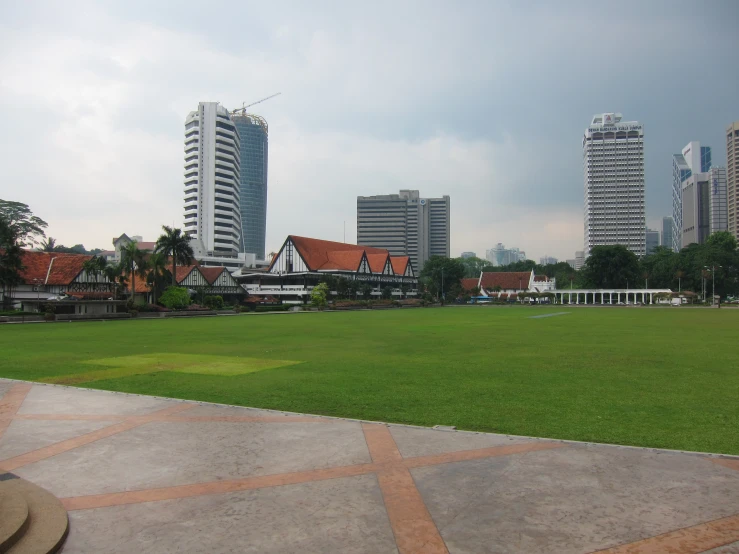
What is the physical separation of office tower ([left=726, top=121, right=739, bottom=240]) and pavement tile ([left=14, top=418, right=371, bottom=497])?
632 feet

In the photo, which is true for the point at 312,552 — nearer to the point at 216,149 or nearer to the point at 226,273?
the point at 226,273

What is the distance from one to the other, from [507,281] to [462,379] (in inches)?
5006

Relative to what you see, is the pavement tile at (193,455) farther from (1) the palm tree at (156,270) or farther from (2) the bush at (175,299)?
(1) the palm tree at (156,270)

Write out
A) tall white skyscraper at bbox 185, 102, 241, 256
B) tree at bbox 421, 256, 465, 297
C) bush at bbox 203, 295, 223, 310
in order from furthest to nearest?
tall white skyscraper at bbox 185, 102, 241, 256 → tree at bbox 421, 256, 465, 297 → bush at bbox 203, 295, 223, 310

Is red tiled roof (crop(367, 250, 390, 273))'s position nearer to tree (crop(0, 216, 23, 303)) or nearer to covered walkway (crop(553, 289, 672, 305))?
covered walkway (crop(553, 289, 672, 305))

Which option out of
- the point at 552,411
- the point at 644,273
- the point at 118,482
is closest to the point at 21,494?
the point at 118,482

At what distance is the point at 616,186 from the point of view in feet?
595

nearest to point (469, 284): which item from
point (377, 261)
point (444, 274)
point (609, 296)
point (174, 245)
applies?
point (444, 274)

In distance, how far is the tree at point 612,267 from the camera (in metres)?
111

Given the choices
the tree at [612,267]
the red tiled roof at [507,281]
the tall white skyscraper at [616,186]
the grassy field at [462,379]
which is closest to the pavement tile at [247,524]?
→ the grassy field at [462,379]

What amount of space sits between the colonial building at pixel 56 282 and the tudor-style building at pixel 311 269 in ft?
136

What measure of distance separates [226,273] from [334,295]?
2142 cm

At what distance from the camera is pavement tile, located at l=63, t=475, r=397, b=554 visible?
405 centimetres

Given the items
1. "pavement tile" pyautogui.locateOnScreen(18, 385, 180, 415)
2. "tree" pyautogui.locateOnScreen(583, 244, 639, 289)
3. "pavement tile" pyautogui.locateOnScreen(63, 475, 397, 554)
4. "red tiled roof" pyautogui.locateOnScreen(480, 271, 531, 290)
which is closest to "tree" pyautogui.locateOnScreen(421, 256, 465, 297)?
"red tiled roof" pyautogui.locateOnScreen(480, 271, 531, 290)
